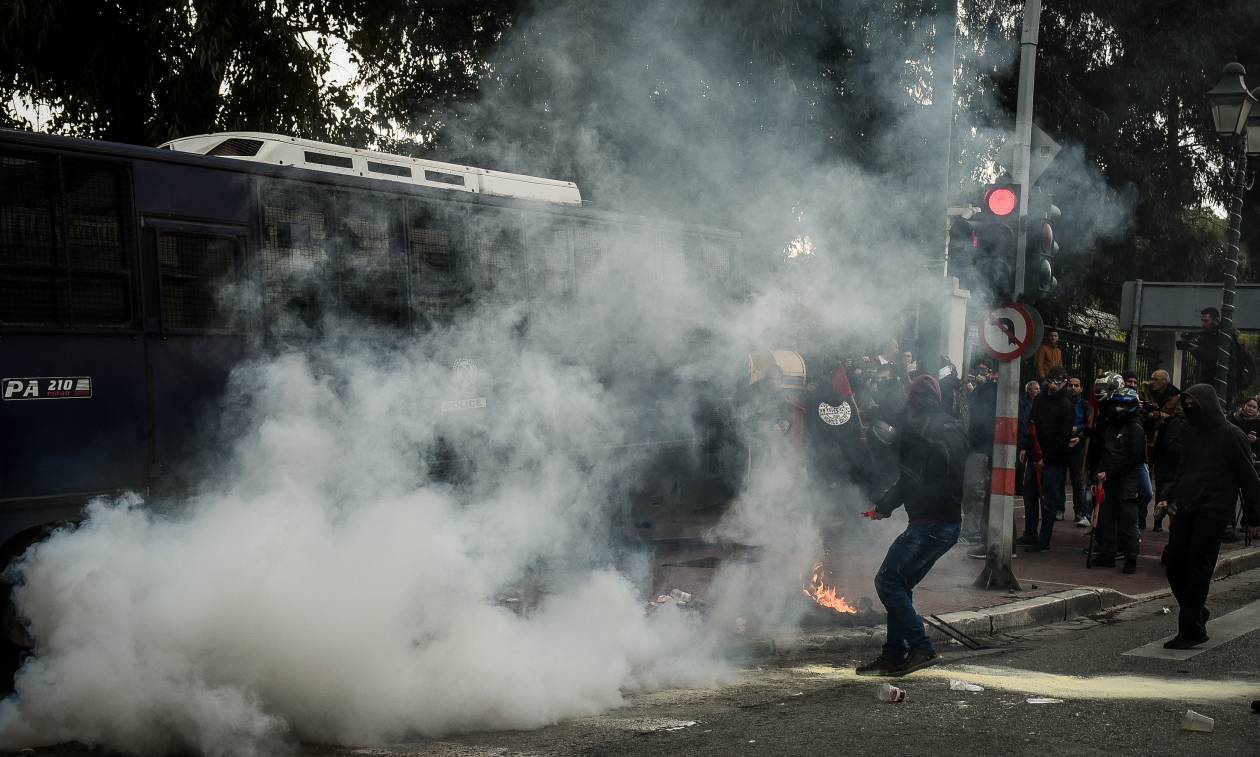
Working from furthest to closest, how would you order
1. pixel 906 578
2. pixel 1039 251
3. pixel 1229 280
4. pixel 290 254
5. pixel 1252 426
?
pixel 1252 426 → pixel 1229 280 → pixel 1039 251 → pixel 290 254 → pixel 906 578

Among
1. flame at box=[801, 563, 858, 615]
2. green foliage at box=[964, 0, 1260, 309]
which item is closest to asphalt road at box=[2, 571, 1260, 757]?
flame at box=[801, 563, 858, 615]

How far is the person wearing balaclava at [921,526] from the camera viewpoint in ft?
20.3

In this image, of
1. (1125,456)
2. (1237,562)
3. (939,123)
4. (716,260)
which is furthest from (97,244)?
(1237,562)

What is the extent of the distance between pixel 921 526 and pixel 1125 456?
14.4ft

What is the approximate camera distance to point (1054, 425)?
1073 cm

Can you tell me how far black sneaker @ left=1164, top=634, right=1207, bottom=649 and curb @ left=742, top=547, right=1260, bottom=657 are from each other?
1005mm

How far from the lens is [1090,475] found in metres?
10.7

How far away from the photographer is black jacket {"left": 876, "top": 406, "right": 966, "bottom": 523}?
621 cm

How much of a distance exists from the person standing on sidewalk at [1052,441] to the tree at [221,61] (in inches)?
270

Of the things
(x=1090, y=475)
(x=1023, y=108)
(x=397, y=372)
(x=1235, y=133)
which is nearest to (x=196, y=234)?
(x=397, y=372)

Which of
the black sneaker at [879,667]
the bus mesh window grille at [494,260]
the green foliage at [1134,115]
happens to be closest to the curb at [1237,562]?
the black sneaker at [879,667]

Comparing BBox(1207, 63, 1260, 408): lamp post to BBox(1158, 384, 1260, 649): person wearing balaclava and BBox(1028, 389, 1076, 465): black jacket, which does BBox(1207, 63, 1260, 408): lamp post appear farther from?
BBox(1158, 384, 1260, 649): person wearing balaclava

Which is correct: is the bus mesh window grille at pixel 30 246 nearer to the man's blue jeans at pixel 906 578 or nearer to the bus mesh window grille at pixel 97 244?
the bus mesh window grille at pixel 97 244

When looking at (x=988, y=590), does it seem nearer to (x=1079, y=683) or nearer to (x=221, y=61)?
(x=1079, y=683)
